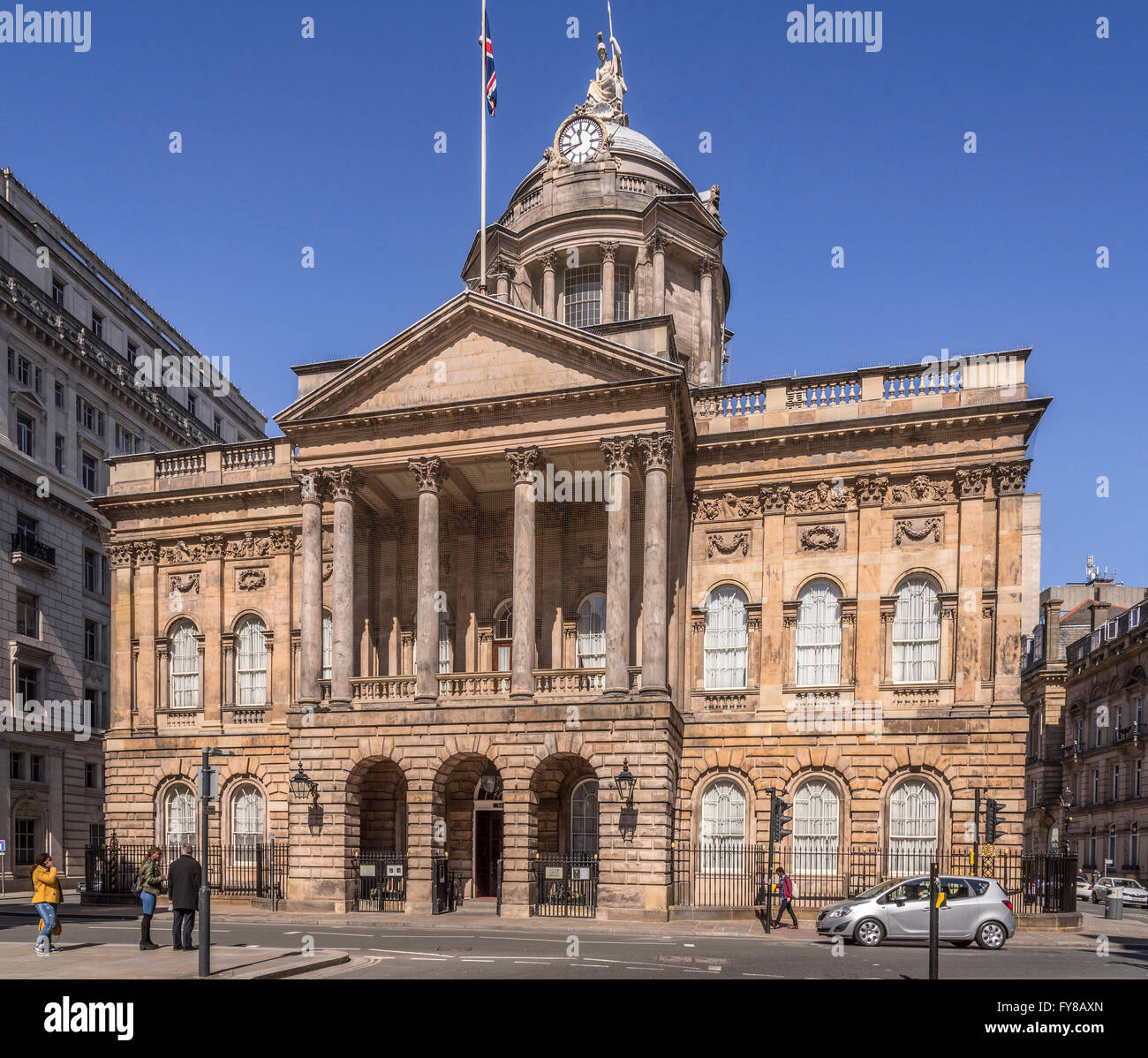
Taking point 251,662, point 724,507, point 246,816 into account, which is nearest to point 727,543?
point 724,507

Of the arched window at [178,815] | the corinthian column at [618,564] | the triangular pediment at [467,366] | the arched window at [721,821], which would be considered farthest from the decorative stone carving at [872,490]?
the arched window at [178,815]

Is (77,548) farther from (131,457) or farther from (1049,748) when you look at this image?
(1049,748)

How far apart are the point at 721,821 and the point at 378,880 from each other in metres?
10.2

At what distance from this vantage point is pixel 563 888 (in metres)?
28.4

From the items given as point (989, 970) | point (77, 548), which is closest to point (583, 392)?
point (989, 970)

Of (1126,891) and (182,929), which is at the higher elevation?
(182,929)

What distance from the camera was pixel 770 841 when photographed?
27328 mm

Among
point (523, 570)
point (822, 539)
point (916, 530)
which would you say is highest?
point (916, 530)

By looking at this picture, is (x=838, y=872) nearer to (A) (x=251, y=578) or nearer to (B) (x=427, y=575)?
(B) (x=427, y=575)

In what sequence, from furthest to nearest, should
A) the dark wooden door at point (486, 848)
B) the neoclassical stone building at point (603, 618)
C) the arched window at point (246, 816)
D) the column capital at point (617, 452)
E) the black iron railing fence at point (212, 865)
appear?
the arched window at point (246, 816), the black iron railing fence at point (212, 865), the dark wooden door at point (486, 848), the column capital at point (617, 452), the neoclassical stone building at point (603, 618)

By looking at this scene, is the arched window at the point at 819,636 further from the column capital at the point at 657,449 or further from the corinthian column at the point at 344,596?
the corinthian column at the point at 344,596

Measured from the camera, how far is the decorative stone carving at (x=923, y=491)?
1225 inches

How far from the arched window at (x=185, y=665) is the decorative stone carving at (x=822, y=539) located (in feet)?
70.4

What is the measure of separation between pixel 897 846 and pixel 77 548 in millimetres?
38233
